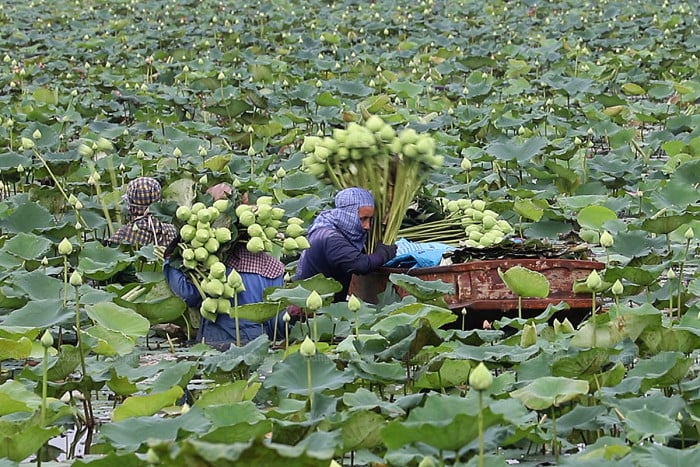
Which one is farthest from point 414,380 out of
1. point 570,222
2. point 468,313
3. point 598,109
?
point 598,109

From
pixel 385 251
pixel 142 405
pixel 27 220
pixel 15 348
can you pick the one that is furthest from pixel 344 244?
pixel 142 405

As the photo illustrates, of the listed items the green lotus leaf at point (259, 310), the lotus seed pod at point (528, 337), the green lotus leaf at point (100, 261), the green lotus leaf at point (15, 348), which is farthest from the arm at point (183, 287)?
the lotus seed pod at point (528, 337)

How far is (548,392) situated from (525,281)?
1.32 m

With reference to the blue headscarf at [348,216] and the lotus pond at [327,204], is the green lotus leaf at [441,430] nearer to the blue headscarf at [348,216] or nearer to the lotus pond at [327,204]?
the lotus pond at [327,204]

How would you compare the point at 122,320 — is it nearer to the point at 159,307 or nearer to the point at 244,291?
the point at 159,307

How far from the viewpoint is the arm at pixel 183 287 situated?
16.6 feet

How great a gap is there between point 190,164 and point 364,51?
18.0 feet

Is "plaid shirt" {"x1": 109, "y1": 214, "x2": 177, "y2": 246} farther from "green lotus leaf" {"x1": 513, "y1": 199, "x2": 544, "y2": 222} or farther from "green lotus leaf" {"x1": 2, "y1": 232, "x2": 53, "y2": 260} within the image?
"green lotus leaf" {"x1": 513, "y1": 199, "x2": 544, "y2": 222}

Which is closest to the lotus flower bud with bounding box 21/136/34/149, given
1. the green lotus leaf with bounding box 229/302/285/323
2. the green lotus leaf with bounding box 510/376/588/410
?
the green lotus leaf with bounding box 229/302/285/323

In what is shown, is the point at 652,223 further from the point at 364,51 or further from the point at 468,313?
the point at 364,51

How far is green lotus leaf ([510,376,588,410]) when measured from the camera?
331cm

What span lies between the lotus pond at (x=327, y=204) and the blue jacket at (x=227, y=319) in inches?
4.4

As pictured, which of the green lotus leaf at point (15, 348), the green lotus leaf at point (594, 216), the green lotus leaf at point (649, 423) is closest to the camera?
the green lotus leaf at point (649, 423)

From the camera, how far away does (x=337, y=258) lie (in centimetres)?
526
